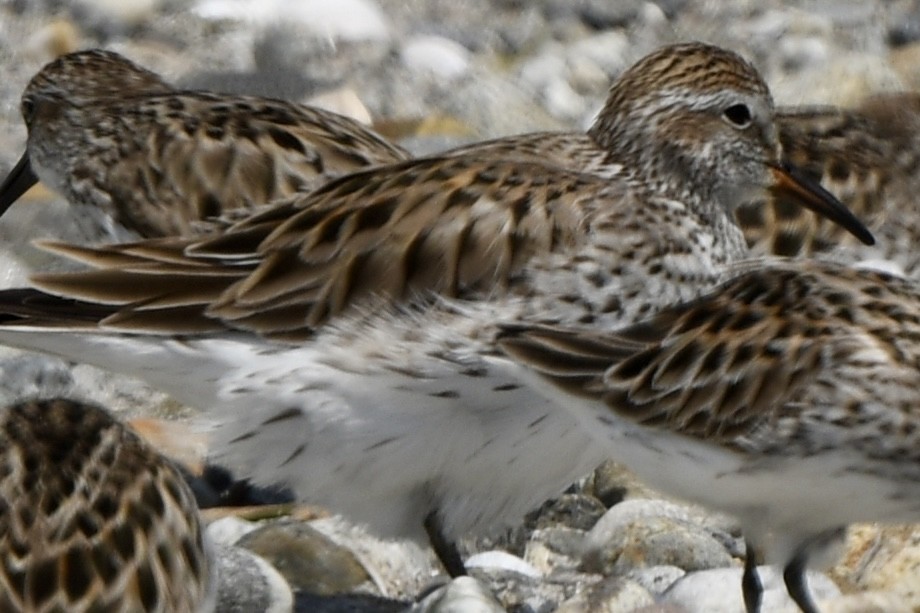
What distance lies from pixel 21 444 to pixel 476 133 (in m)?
4.91

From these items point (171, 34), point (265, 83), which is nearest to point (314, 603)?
point (265, 83)

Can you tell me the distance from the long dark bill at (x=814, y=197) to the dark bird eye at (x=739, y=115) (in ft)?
0.53

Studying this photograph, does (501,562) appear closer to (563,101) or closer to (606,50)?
(563,101)

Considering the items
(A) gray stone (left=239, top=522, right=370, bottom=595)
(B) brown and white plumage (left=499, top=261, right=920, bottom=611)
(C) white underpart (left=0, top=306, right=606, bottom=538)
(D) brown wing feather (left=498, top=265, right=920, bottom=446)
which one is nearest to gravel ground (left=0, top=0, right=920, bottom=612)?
(A) gray stone (left=239, top=522, right=370, bottom=595)

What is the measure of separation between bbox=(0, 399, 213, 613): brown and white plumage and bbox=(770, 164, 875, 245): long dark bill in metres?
2.39

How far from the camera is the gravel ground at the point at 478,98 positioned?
6234 millimetres

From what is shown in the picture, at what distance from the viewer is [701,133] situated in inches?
264

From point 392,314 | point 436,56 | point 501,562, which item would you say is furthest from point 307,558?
point 436,56

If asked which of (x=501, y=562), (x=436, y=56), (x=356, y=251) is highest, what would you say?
(x=356, y=251)

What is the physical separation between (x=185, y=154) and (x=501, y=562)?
5.35ft

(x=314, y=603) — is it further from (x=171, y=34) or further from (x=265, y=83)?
(x=171, y=34)

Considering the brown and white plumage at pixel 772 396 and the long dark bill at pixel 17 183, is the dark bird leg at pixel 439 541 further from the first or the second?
the long dark bill at pixel 17 183

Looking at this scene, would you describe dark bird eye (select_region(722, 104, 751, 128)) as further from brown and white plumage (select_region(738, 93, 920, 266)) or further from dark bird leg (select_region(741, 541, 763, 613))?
dark bird leg (select_region(741, 541, 763, 613))

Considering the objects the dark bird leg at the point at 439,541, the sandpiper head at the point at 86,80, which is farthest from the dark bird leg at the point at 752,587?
the sandpiper head at the point at 86,80
